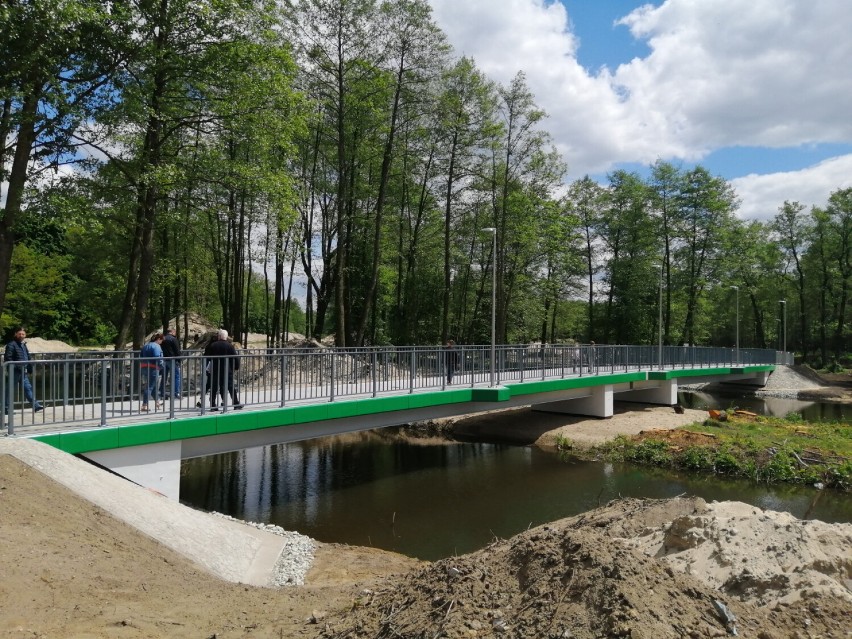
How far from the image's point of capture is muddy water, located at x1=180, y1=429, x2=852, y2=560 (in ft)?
40.7

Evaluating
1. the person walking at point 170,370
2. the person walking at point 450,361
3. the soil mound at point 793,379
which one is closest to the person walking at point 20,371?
the person walking at point 170,370

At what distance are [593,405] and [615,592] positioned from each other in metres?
20.9

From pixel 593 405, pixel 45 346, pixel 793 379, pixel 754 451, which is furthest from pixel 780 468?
pixel 45 346

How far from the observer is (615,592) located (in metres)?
4.61

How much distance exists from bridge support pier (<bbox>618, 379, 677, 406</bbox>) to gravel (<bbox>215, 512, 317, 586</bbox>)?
74.7ft

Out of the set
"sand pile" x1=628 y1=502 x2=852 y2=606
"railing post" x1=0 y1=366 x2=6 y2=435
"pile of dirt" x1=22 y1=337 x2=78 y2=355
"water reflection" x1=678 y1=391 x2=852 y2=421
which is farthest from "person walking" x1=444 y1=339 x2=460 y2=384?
"water reflection" x1=678 y1=391 x2=852 y2=421

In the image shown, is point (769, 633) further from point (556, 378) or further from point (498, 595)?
point (556, 378)

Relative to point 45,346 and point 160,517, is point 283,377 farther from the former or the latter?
point 45,346

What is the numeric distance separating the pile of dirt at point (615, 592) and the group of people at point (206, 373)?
19.3 feet

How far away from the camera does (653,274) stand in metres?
43.5

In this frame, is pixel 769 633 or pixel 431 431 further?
pixel 431 431

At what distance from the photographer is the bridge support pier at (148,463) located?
9305 millimetres

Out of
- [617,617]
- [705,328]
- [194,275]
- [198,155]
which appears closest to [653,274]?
[705,328]

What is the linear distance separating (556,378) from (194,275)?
1859 cm
